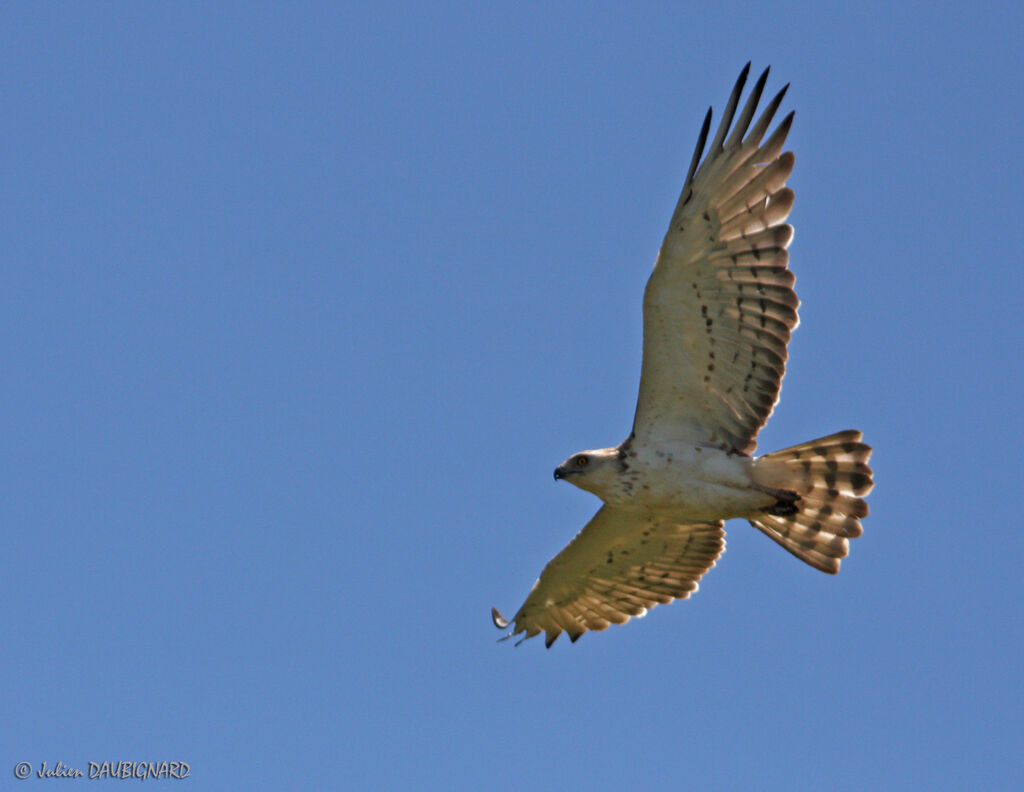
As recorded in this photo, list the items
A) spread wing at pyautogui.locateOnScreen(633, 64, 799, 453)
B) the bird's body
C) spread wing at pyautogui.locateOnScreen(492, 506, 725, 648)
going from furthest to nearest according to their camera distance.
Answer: spread wing at pyautogui.locateOnScreen(492, 506, 725, 648) < the bird's body < spread wing at pyautogui.locateOnScreen(633, 64, 799, 453)

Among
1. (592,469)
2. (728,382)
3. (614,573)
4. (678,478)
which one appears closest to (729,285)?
(728,382)

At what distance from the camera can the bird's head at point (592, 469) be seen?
10891mm

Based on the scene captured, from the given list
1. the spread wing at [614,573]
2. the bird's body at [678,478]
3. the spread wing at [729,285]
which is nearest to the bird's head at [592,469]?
the bird's body at [678,478]

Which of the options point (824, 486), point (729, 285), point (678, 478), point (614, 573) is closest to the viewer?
point (729, 285)

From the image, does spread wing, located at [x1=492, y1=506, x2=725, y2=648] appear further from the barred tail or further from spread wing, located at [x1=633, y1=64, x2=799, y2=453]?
spread wing, located at [x1=633, y1=64, x2=799, y2=453]

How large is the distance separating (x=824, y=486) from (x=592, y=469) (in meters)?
1.81

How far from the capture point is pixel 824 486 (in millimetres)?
10992

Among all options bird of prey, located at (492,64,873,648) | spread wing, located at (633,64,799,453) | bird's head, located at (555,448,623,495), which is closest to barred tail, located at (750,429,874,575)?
bird of prey, located at (492,64,873,648)

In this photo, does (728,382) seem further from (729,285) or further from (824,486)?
(824,486)

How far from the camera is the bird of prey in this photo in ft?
33.9

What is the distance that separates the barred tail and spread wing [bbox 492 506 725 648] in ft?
4.28

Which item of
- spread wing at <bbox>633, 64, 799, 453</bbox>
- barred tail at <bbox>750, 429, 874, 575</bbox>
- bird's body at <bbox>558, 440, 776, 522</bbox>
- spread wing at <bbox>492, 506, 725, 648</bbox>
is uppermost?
spread wing at <bbox>633, 64, 799, 453</bbox>

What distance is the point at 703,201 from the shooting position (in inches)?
407

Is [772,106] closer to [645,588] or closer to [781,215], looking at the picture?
[781,215]
